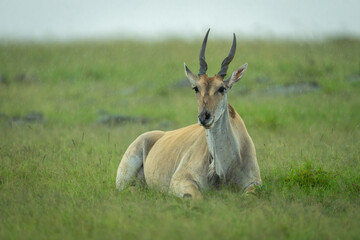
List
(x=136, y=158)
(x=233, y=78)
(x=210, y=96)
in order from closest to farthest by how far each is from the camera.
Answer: (x=210, y=96), (x=233, y=78), (x=136, y=158)

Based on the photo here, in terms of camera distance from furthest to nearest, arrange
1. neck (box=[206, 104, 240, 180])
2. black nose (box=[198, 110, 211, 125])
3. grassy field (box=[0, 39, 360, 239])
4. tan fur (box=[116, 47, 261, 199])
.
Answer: neck (box=[206, 104, 240, 180]) < tan fur (box=[116, 47, 261, 199]) < black nose (box=[198, 110, 211, 125]) < grassy field (box=[0, 39, 360, 239])

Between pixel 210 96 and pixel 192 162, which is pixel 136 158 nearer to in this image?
pixel 192 162

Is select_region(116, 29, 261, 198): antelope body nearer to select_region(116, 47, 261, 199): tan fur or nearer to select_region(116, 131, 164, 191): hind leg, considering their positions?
select_region(116, 47, 261, 199): tan fur

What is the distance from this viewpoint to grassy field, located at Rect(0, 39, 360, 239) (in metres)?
4.79

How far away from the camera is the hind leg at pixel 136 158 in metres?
7.42

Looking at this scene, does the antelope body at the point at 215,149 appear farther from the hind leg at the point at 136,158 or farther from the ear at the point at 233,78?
the hind leg at the point at 136,158

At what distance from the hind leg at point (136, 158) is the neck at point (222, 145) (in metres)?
1.80

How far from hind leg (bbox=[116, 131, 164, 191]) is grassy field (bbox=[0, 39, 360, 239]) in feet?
0.74

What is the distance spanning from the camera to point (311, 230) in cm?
446

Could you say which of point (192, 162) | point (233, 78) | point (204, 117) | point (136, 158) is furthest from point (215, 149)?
point (136, 158)

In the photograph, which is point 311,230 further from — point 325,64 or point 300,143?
point 325,64

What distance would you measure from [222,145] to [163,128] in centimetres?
593

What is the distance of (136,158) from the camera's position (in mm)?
7723

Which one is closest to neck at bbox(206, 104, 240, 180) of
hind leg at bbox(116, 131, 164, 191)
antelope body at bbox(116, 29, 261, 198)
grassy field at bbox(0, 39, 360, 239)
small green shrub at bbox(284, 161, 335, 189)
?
antelope body at bbox(116, 29, 261, 198)
